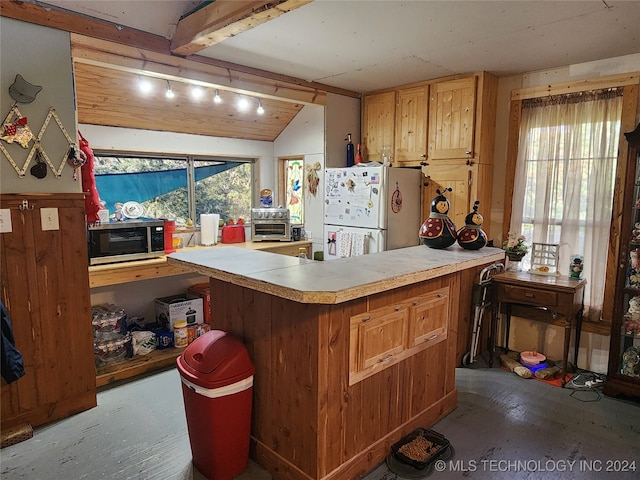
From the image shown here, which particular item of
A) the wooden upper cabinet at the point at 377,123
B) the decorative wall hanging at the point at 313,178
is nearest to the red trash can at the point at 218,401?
the decorative wall hanging at the point at 313,178

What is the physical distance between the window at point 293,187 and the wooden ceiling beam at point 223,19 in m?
2.14

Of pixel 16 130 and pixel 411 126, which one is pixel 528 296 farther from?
pixel 16 130

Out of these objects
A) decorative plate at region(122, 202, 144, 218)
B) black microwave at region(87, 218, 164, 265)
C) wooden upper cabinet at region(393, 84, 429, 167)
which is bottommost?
black microwave at region(87, 218, 164, 265)

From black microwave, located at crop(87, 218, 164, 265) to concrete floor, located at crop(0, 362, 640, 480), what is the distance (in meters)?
1.00

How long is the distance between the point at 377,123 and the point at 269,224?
158 centimetres

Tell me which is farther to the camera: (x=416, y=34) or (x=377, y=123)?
(x=377, y=123)

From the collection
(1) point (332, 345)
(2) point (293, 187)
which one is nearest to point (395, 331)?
(1) point (332, 345)

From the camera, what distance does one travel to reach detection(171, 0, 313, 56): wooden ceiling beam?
2.17 m

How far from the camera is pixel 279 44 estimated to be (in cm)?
306

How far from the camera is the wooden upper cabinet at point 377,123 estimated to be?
4312mm

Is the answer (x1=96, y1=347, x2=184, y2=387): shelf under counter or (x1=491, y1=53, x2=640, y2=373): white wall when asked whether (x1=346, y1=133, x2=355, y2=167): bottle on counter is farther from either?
(x1=96, y1=347, x2=184, y2=387): shelf under counter

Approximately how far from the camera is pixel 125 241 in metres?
3.40

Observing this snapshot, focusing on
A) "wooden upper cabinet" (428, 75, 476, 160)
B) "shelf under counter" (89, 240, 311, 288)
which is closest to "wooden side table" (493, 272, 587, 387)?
"wooden upper cabinet" (428, 75, 476, 160)

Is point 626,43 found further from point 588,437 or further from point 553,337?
point 588,437
